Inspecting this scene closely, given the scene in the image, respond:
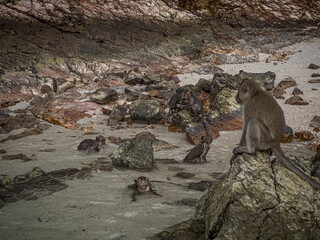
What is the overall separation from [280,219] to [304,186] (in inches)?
21.8

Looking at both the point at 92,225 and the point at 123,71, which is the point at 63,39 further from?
the point at 92,225

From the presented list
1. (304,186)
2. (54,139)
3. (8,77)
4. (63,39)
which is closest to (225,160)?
(304,186)

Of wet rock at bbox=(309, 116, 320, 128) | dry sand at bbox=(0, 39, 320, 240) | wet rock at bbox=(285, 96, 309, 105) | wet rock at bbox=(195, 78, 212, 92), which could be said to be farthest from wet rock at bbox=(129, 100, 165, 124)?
wet rock at bbox=(309, 116, 320, 128)

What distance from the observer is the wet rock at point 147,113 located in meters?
9.33

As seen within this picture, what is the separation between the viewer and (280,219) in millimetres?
3316

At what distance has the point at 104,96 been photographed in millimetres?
10984

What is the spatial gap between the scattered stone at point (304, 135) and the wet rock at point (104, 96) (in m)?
5.90

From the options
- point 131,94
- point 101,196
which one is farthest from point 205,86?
point 101,196

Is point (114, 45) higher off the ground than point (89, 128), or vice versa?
point (114, 45)

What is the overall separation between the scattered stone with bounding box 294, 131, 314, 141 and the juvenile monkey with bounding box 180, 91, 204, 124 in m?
2.28

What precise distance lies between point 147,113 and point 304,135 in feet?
13.2

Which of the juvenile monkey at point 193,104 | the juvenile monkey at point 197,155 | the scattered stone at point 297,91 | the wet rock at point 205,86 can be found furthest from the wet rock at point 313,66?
the juvenile monkey at point 197,155

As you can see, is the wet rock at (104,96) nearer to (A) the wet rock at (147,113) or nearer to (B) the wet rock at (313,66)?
(A) the wet rock at (147,113)

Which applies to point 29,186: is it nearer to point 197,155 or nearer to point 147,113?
point 197,155
